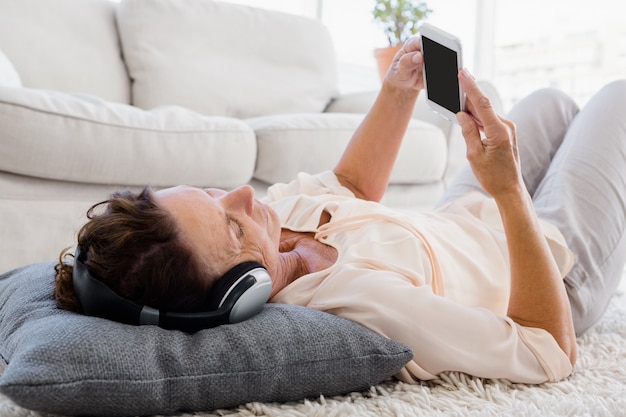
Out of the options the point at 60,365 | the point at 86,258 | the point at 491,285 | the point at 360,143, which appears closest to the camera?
the point at 60,365

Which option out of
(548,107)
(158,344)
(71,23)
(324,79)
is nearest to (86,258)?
(158,344)

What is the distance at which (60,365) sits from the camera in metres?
0.81

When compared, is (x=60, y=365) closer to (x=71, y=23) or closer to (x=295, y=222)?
(x=295, y=222)

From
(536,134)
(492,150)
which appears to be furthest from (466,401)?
(536,134)

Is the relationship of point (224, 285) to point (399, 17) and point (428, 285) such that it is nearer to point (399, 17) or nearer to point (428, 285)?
point (428, 285)

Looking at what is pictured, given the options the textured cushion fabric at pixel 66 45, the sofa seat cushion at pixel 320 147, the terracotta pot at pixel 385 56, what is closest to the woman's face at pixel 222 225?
the sofa seat cushion at pixel 320 147

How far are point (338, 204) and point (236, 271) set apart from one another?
1.33 feet

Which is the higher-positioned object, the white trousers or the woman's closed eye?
the woman's closed eye

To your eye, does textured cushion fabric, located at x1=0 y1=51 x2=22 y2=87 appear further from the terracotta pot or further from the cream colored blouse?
the terracotta pot

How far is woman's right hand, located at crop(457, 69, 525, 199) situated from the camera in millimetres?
1060

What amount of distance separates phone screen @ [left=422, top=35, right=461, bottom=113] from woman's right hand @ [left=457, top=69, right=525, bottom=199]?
0.07 metres

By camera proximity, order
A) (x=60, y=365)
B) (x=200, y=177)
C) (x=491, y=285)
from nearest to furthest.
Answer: (x=60, y=365) → (x=491, y=285) → (x=200, y=177)

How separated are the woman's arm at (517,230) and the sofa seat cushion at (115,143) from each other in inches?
47.2

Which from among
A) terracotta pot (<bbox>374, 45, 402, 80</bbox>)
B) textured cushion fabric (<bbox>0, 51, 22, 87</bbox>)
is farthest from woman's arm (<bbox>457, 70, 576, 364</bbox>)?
terracotta pot (<bbox>374, 45, 402, 80</bbox>)
